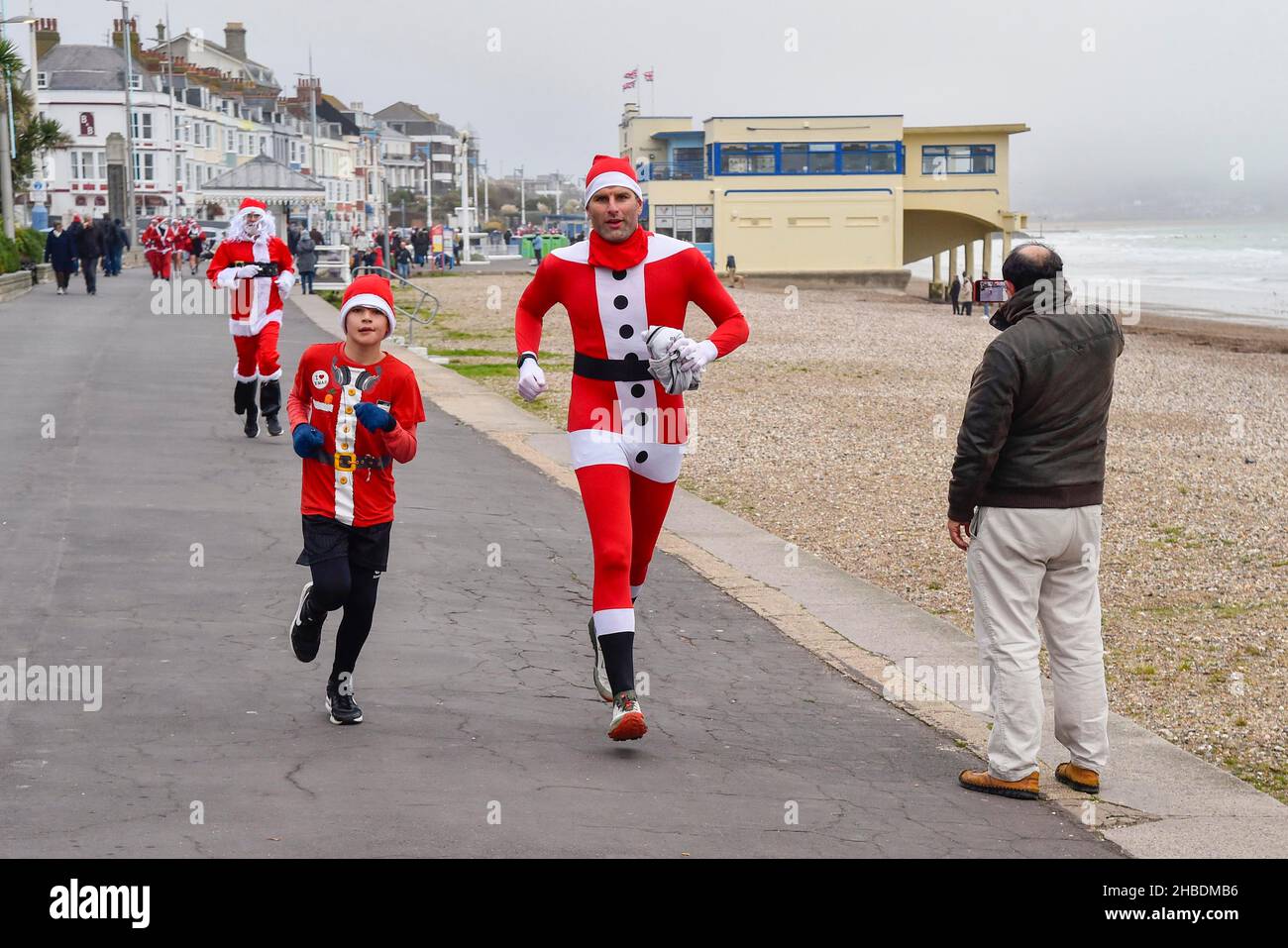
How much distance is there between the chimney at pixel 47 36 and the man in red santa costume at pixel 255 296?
3454 inches

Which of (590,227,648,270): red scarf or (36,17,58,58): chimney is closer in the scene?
(590,227,648,270): red scarf

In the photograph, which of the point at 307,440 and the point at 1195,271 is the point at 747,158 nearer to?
the point at 1195,271

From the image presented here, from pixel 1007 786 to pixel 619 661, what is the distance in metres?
1.46

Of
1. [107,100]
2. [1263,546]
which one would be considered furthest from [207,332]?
[107,100]

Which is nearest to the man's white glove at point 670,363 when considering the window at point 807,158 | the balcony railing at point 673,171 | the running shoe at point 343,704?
the running shoe at point 343,704

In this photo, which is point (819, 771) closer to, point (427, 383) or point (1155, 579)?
point (1155, 579)

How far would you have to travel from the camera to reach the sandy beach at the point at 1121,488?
772 centimetres

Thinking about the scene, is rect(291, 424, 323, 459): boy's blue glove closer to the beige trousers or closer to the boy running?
the boy running

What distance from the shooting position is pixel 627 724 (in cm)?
596

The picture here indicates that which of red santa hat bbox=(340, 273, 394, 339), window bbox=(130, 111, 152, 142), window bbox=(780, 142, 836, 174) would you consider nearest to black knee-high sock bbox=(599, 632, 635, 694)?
red santa hat bbox=(340, 273, 394, 339)

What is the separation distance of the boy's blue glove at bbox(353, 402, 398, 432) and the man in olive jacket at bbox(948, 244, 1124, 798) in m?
2.01

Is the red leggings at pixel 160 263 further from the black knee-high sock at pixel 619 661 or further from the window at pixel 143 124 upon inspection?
the window at pixel 143 124

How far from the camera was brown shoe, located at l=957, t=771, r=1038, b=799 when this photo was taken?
225 inches
